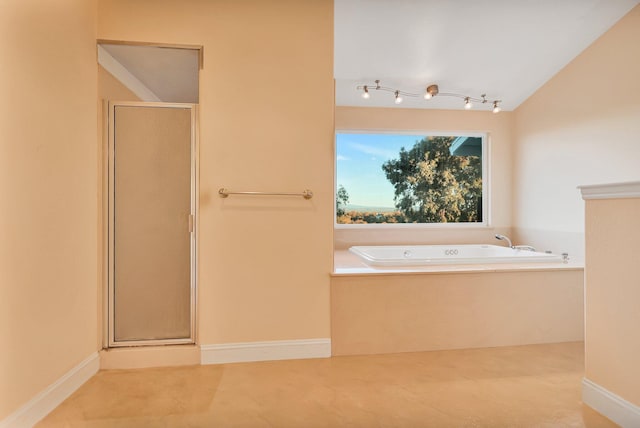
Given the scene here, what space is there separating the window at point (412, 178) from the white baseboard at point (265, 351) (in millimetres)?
1809

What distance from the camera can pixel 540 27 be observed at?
8.56 feet

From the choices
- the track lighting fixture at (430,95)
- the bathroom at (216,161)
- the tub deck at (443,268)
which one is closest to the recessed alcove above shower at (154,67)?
the bathroom at (216,161)

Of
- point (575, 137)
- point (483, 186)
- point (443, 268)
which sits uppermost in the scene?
point (575, 137)

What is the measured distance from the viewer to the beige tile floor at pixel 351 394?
1.51 meters

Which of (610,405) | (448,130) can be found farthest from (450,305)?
(448,130)

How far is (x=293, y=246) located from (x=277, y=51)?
125 cm

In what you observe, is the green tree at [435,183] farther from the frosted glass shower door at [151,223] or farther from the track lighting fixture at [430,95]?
the frosted glass shower door at [151,223]

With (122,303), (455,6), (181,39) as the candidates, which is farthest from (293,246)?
(455,6)

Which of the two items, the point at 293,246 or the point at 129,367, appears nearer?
the point at 129,367

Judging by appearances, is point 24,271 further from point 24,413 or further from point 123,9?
point 123,9

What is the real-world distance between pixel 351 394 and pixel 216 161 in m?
1.54

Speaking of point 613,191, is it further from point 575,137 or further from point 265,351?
point 265,351

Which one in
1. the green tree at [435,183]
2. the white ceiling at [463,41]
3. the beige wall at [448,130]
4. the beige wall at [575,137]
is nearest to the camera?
the white ceiling at [463,41]

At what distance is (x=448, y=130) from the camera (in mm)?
3738
